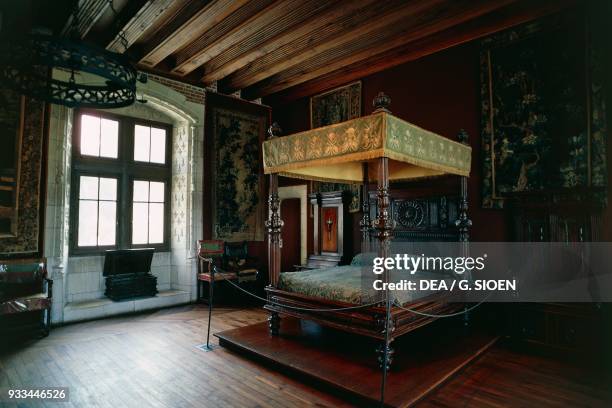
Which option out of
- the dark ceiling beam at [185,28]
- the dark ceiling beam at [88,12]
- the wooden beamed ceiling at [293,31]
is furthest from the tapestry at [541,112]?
the dark ceiling beam at [88,12]

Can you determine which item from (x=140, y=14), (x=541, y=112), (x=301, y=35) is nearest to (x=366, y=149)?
(x=541, y=112)

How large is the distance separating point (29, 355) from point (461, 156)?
5.11 m

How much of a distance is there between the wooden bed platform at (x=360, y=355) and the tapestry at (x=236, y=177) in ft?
8.57

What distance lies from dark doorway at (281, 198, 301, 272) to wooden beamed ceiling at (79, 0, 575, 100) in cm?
279

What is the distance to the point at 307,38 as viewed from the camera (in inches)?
198

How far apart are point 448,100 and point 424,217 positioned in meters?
1.66

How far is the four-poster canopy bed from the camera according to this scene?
307 cm

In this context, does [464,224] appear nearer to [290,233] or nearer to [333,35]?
[333,35]

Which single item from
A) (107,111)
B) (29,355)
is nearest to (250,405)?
(29,355)

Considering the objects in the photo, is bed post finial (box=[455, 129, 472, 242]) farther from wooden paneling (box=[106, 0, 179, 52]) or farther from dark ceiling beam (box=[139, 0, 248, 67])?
wooden paneling (box=[106, 0, 179, 52])

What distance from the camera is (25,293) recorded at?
4.54 metres

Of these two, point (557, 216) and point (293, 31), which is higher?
point (293, 31)

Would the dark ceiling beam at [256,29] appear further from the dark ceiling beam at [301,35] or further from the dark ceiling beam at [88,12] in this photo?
the dark ceiling beam at [88,12]

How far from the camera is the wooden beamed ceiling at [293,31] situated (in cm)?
419
